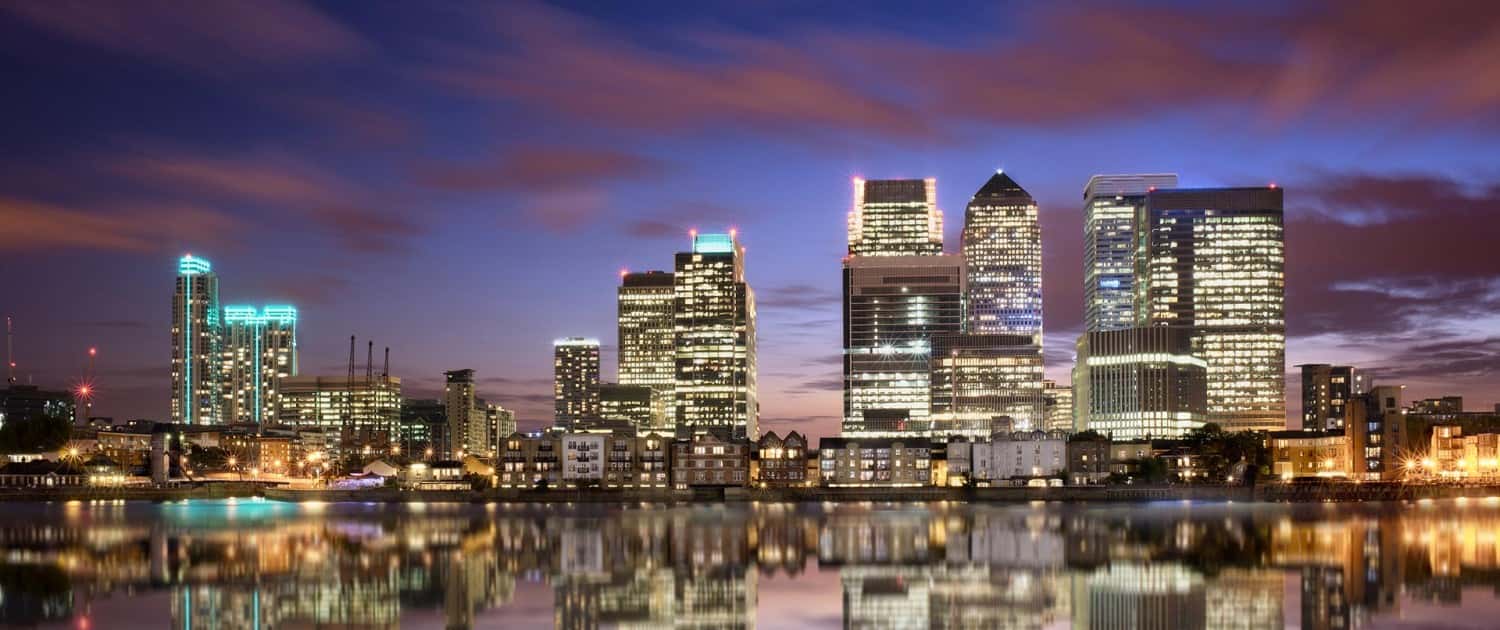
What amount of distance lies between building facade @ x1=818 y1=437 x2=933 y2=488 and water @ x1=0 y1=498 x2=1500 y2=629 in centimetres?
6430

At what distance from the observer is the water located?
1630 inches

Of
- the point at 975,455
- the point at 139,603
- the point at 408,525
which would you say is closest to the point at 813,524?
the point at 408,525

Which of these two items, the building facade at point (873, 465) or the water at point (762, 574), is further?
the building facade at point (873, 465)

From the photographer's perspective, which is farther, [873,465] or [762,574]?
[873,465]

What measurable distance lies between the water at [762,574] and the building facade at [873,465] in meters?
64.3

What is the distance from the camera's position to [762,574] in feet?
177

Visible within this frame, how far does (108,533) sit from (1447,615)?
68.8 meters

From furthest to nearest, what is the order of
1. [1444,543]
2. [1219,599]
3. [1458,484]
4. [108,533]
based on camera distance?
[1458,484]
[108,533]
[1444,543]
[1219,599]

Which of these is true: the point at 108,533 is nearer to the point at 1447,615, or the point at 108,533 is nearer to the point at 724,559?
the point at 724,559

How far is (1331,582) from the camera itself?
48.8 m

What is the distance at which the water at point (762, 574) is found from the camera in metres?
41.4

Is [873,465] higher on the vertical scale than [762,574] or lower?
lower

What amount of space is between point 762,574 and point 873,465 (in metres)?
104

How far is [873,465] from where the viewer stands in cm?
15650
